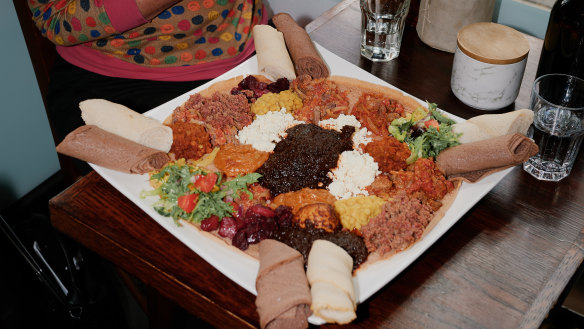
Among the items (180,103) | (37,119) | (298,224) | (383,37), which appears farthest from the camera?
(37,119)

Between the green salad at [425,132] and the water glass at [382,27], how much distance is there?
41cm

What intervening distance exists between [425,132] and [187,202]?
2.27 feet

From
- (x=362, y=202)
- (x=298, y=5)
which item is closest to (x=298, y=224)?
(x=362, y=202)

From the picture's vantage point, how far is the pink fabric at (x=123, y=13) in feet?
6.55

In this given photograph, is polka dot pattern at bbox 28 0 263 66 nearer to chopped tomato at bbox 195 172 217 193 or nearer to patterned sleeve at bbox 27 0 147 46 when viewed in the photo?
patterned sleeve at bbox 27 0 147 46

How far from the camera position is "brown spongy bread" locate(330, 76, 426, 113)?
1.78 metres

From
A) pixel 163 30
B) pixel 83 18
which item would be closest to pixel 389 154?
pixel 163 30

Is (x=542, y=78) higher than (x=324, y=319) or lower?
higher

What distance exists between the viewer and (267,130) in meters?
1.67

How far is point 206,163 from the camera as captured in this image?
160 cm

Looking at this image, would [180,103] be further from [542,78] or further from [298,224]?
[542,78]

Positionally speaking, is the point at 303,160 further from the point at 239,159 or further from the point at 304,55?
the point at 304,55

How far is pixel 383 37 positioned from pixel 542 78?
0.60 metres

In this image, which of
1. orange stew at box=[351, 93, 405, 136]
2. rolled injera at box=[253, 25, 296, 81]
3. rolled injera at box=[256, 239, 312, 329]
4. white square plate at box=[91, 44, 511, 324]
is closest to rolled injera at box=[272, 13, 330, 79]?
rolled injera at box=[253, 25, 296, 81]
